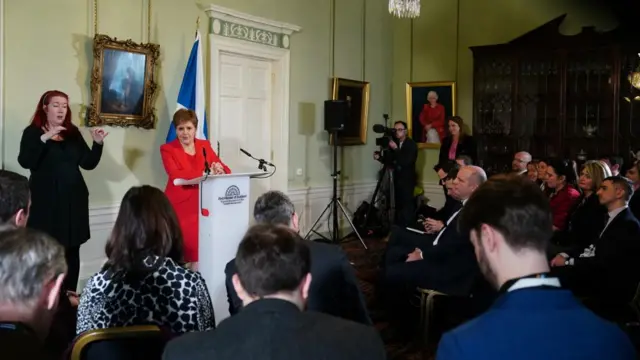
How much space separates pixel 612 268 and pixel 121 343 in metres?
2.66

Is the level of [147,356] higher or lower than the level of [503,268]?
lower

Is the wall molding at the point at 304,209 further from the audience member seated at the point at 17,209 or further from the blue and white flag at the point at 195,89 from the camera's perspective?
the audience member seated at the point at 17,209

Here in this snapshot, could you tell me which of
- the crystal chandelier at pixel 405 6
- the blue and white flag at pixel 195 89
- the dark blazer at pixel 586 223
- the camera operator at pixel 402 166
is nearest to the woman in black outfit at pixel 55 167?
the blue and white flag at pixel 195 89

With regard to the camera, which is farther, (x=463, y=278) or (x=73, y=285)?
(x=73, y=285)

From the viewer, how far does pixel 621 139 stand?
24.1 ft

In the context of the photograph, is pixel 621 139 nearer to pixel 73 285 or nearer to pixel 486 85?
pixel 486 85

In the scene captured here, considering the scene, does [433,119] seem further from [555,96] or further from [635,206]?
[635,206]

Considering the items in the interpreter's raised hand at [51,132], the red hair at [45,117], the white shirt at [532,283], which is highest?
the red hair at [45,117]

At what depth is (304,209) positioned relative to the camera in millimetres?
7793

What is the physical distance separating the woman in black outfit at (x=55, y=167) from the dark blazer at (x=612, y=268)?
10.8 feet

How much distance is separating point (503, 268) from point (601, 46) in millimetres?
6855

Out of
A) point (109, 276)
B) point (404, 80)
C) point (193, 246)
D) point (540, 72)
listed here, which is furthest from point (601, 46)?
point (109, 276)

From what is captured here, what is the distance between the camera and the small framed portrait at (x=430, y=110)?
28.6 ft

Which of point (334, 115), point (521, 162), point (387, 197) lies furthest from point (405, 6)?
point (387, 197)
